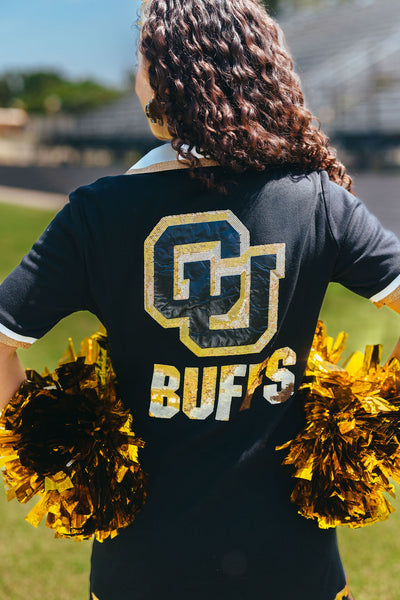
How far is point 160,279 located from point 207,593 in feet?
1.91

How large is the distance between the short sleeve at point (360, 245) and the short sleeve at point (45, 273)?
441 mm

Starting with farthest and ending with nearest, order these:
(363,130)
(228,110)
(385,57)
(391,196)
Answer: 1. (385,57)
2. (363,130)
3. (391,196)
4. (228,110)

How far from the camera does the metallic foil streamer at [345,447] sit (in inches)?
48.2

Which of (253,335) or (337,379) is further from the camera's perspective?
(337,379)

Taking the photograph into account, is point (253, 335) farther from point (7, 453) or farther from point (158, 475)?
point (7, 453)

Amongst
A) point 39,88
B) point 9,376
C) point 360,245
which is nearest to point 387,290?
point 360,245

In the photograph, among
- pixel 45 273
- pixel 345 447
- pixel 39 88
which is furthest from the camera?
pixel 39 88

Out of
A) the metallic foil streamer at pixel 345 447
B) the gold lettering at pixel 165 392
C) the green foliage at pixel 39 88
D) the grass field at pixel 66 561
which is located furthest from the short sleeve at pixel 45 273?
the green foliage at pixel 39 88

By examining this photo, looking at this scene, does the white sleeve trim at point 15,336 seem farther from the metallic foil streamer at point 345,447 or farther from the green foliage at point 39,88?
the green foliage at point 39,88

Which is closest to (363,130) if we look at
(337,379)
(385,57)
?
(385,57)

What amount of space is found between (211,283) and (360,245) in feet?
0.91

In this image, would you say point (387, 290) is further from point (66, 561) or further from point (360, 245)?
point (66, 561)

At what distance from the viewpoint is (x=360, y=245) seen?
1128 mm

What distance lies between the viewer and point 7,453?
1246 mm
